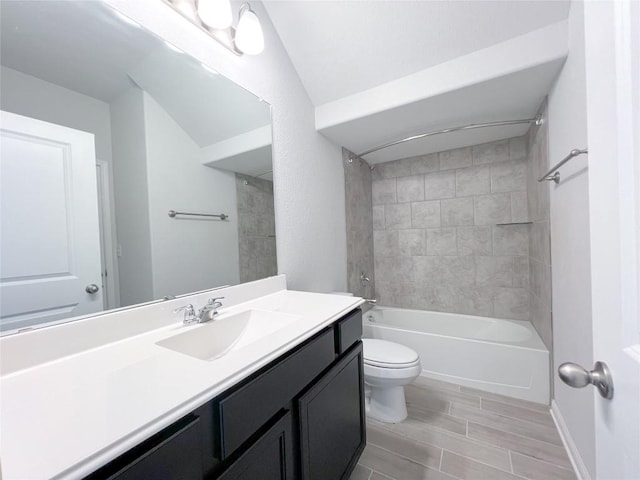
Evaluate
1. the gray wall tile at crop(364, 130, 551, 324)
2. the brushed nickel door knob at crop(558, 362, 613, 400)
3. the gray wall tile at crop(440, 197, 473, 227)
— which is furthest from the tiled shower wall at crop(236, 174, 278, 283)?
the gray wall tile at crop(440, 197, 473, 227)

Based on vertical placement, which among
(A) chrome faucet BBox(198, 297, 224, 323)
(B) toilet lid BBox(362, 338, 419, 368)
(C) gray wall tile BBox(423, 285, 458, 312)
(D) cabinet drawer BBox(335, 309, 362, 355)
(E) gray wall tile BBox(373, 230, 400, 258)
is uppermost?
(E) gray wall tile BBox(373, 230, 400, 258)

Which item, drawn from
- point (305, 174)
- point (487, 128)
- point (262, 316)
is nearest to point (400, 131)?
point (487, 128)

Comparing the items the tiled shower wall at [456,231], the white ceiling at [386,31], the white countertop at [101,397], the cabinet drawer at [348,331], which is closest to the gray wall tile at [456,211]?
the tiled shower wall at [456,231]

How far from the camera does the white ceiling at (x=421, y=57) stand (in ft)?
4.52

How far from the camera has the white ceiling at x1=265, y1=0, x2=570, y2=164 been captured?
4.52 ft

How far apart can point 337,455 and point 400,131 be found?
2216mm

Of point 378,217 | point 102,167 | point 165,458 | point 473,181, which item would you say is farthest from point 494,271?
point 102,167

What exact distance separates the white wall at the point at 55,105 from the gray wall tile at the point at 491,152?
114 inches

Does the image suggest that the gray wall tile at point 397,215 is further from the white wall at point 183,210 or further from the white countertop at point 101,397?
the white countertop at point 101,397

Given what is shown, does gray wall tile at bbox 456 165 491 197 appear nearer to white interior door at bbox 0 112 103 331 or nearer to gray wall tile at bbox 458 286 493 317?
gray wall tile at bbox 458 286 493 317

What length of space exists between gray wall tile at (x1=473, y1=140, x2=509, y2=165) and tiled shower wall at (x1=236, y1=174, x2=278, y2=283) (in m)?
2.17

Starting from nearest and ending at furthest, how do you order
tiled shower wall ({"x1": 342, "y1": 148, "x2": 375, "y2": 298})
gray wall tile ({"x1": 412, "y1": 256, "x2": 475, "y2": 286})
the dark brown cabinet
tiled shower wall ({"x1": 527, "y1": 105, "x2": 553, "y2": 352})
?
the dark brown cabinet, tiled shower wall ({"x1": 527, "y1": 105, "x2": 553, "y2": 352}), tiled shower wall ({"x1": 342, "y1": 148, "x2": 375, "y2": 298}), gray wall tile ({"x1": 412, "y1": 256, "x2": 475, "y2": 286})

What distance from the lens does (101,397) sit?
54cm

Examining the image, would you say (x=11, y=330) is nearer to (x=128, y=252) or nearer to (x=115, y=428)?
(x=128, y=252)
